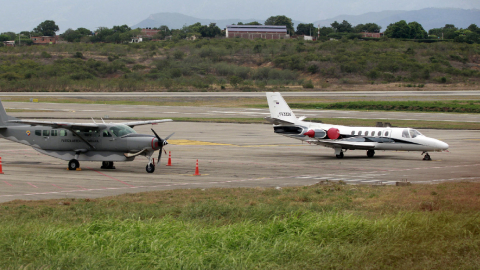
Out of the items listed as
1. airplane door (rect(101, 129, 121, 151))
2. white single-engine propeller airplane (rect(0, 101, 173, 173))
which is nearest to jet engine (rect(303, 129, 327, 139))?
white single-engine propeller airplane (rect(0, 101, 173, 173))

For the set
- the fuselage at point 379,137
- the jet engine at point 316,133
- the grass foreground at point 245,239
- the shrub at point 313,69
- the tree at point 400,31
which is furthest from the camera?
the tree at point 400,31

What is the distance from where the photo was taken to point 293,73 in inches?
4769

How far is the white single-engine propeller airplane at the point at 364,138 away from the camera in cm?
3331

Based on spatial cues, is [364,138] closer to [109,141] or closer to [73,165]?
[109,141]

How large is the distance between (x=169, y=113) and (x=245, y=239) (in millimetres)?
57124

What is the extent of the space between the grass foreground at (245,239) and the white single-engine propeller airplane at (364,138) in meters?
19.5

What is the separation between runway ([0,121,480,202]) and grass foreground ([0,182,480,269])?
796cm

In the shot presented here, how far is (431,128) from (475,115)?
17.7 m

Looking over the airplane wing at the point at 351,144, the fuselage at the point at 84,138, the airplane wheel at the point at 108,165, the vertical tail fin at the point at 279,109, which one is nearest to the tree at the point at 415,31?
the vertical tail fin at the point at 279,109

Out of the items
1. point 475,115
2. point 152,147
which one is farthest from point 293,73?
point 152,147

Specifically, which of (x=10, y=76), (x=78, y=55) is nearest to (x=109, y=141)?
(x=10, y=76)

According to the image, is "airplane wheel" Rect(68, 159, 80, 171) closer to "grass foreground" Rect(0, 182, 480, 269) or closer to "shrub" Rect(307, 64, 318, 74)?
"grass foreground" Rect(0, 182, 480, 269)

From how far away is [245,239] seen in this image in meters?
10.0

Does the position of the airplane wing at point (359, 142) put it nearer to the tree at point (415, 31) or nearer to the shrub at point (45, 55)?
the shrub at point (45, 55)
